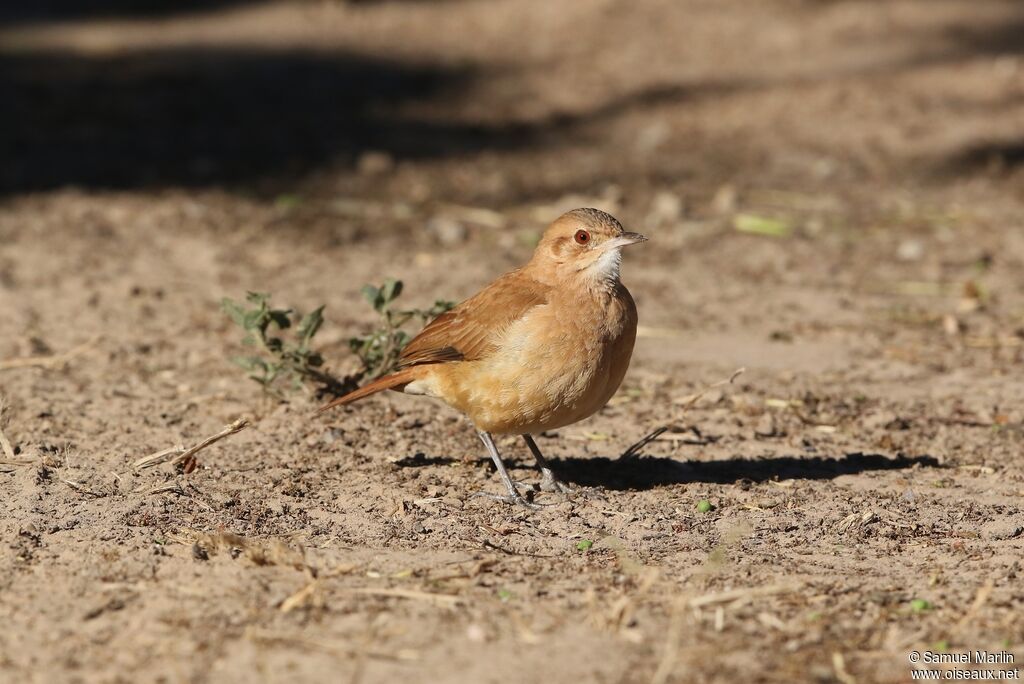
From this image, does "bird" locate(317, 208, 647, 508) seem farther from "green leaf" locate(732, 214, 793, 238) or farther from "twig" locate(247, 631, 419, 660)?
"green leaf" locate(732, 214, 793, 238)

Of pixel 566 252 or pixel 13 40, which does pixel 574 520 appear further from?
pixel 13 40

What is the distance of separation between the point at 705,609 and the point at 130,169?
869 centimetres

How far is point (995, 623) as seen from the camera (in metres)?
4.78

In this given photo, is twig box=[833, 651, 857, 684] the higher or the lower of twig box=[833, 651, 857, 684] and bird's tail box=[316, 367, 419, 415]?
the lower

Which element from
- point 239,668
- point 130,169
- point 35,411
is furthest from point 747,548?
point 130,169

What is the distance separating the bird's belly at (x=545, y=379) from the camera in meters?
5.88

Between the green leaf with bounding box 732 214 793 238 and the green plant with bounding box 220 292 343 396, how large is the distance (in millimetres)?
4865

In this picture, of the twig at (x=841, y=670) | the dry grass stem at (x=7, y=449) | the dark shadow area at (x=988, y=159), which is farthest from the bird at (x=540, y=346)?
the dark shadow area at (x=988, y=159)

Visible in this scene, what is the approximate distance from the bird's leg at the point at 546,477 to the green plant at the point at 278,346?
1144 millimetres

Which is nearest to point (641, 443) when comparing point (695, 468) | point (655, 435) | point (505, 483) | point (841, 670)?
point (655, 435)

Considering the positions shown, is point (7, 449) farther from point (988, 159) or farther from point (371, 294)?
point (988, 159)

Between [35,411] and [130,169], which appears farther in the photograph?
[130,169]

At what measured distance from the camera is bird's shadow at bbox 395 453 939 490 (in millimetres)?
6535

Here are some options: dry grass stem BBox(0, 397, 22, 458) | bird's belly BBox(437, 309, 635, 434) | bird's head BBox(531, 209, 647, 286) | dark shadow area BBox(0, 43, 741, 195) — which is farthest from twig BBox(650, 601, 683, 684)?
dark shadow area BBox(0, 43, 741, 195)
